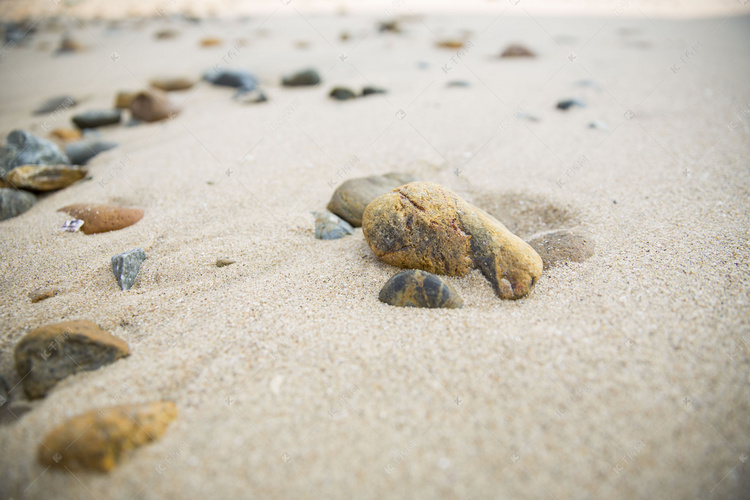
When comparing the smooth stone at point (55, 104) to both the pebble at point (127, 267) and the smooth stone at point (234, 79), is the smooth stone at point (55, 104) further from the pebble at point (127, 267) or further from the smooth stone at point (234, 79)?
the pebble at point (127, 267)

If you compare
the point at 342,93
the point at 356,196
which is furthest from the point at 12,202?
the point at 342,93

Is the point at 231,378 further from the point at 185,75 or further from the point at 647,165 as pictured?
the point at 185,75

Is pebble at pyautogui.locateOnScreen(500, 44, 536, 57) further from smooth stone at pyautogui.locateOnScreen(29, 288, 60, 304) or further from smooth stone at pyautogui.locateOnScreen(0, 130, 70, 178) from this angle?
smooth stone at pyautogui.locateOnScreen(29, 288, 60, 304)

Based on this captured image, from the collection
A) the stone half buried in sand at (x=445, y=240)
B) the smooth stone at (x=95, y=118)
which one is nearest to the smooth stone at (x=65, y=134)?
the smooth stone at (x=95, y=118)

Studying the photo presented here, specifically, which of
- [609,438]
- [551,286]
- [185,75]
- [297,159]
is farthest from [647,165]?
[185,75]

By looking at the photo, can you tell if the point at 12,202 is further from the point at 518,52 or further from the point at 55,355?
the point at 518,52

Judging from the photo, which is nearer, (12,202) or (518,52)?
(12,202)
